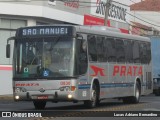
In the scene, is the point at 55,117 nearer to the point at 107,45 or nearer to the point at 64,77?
the point at 64,77

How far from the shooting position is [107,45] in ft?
84.5

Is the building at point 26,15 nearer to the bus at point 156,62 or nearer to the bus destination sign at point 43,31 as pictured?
the bus at point 156,62

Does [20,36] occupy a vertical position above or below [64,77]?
above

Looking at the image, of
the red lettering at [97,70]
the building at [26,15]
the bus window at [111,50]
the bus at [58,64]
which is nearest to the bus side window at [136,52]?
the bus window at [111,50]

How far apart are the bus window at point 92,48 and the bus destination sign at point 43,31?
4.87 feet

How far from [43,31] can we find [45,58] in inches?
45.2

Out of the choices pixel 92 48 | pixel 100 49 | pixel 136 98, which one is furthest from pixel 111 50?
pixel 136 98

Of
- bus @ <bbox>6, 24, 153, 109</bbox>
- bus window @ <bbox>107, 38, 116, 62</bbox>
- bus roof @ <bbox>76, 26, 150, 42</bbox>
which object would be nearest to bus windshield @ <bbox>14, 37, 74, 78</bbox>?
bus @ <bbox>6, 24, 153, 109</bbox>

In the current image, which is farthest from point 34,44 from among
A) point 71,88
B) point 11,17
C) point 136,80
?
point 11,17

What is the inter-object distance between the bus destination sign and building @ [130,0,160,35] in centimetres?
4385

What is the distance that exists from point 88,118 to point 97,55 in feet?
19.5

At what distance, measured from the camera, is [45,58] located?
74.3ft

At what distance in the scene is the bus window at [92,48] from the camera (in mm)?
24016

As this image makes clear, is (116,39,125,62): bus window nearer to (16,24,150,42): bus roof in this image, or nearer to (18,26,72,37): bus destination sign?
(16,24,150,42): bus roof
